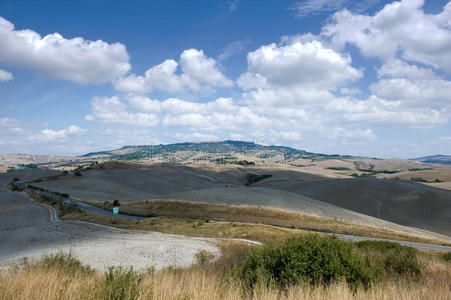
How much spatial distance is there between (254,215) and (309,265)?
131ft

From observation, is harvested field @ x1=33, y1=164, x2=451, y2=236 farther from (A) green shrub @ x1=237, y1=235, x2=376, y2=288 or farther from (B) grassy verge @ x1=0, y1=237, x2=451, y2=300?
(A) green shrub @ x1=237, y1=235, x2=376, y2=288

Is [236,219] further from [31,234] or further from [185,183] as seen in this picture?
[185,183]

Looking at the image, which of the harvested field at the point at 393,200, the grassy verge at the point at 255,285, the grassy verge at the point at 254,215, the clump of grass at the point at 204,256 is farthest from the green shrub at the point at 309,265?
the harvested field at the point at 393,200

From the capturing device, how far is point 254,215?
1911 inches

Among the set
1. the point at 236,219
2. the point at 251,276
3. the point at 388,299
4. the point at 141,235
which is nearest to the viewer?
the point at 388,299

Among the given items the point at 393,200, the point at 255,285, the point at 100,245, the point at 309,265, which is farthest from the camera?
the point at 393,200

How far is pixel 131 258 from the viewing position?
19.0m

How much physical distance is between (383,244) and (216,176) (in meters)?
155

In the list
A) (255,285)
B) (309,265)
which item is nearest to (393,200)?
(309,265)

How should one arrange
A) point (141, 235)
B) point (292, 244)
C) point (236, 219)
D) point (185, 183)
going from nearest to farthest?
1. point (292, 244)
2. point (141, 235)
3. point (236, 219)
4. point (185, 183)

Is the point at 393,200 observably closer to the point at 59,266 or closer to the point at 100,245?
the point at 100,245

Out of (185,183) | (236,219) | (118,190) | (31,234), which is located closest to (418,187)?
(236,219)

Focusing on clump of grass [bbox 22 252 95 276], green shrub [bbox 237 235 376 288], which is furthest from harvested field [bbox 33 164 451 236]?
clump of grass [bbox 22 252 95 276]

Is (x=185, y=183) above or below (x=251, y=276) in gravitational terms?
below
